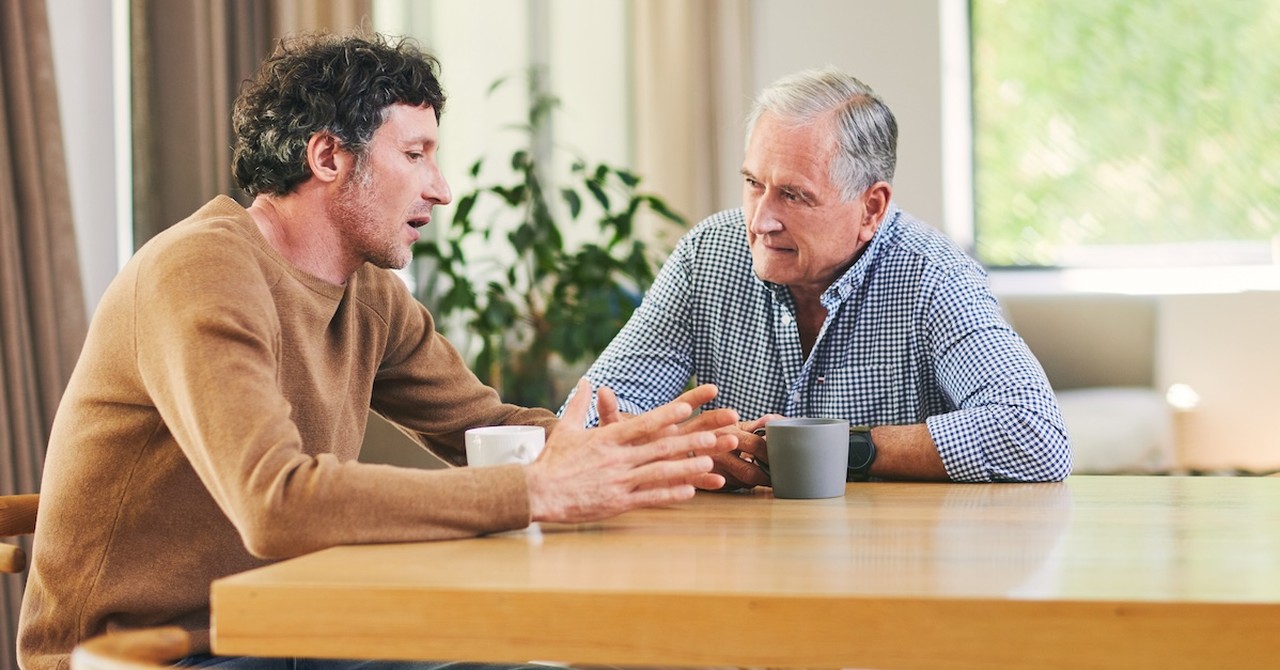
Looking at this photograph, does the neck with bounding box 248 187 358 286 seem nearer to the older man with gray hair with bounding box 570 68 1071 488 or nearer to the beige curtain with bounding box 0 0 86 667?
the older man with gray hair with bounding box 570 68 1071 488

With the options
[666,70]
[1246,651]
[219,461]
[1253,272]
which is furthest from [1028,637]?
[1253,272]

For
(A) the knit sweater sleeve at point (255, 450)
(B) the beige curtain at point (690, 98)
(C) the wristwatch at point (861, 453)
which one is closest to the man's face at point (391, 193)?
(A) the knit sweater sleeve at point (255, 450)

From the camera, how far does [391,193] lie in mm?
1609

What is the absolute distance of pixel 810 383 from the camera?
1980 millimetres

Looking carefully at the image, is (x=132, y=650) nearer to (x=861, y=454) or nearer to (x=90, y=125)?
(x=861, y=454)

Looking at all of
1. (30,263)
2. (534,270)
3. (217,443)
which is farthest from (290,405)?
(534,270)

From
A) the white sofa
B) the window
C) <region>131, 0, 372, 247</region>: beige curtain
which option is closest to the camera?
<region>131, 0, 372, 247</region>: beige curtain

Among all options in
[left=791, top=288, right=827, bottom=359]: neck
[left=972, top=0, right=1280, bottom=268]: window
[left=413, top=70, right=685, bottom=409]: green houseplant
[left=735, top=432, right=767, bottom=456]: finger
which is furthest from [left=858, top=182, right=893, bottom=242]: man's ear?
[left=972, top=0, right=1280, bottom=268]: window

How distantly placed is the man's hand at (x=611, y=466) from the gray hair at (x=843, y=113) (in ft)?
2.36

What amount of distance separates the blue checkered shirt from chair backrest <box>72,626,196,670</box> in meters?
1.04

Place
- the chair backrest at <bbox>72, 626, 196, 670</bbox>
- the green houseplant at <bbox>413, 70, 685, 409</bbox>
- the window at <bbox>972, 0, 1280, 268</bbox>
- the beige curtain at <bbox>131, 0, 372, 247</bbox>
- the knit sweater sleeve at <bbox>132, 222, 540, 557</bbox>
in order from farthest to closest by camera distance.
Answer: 1. the window at <bbox>972, 0, 1280, 268</bbox>
2. the green houseplant at <bbox>413, 70, 685, 409</bbox>
3. the beige curtain at <bbox>131, 0, 372, 247</bbox>
4. the knit sweater sleeve at <bbox>132, 222, 540, 557</bbox>
5. the chair backrest at <bbox>72, 626, 196, 670</bbox>

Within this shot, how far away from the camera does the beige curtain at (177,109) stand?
3.41m

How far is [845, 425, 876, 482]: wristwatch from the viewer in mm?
1633

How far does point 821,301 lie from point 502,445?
725 millimetres
